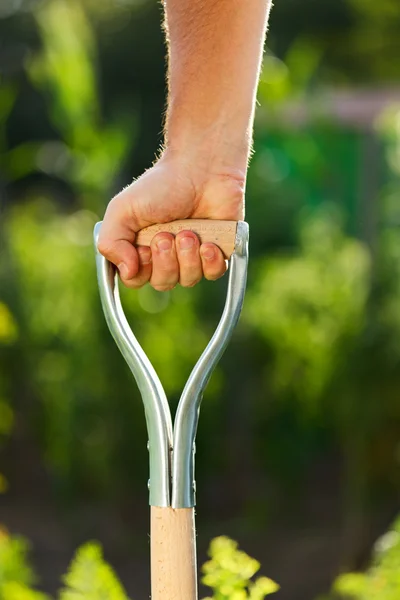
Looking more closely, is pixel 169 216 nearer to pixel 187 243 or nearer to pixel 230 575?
pixel 187 243

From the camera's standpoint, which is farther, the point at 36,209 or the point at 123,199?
the point at 36,209

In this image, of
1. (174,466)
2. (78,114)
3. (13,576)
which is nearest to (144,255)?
(174,466)

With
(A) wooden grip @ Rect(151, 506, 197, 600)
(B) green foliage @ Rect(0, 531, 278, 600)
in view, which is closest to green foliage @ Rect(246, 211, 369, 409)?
(B) green foliage @ Rect(0, 531, 278, 600)

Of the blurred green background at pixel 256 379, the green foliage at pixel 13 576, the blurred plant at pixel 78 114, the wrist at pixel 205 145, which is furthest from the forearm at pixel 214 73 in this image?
the blurred plant at pixel 78 114

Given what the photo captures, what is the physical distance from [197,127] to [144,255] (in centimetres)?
18

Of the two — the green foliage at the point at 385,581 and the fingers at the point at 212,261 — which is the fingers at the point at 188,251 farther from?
the green foliage at the point at 385,581

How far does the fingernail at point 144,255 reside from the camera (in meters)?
1.37

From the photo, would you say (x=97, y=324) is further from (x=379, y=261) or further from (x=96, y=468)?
(x=379, y=261)

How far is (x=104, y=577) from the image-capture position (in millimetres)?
1330

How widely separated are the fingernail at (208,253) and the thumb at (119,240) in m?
0.09

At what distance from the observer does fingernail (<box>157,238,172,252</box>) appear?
1.33 meters

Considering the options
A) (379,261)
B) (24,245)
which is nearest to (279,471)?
(379,261)

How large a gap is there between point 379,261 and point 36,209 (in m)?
3.51

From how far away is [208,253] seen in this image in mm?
1318
